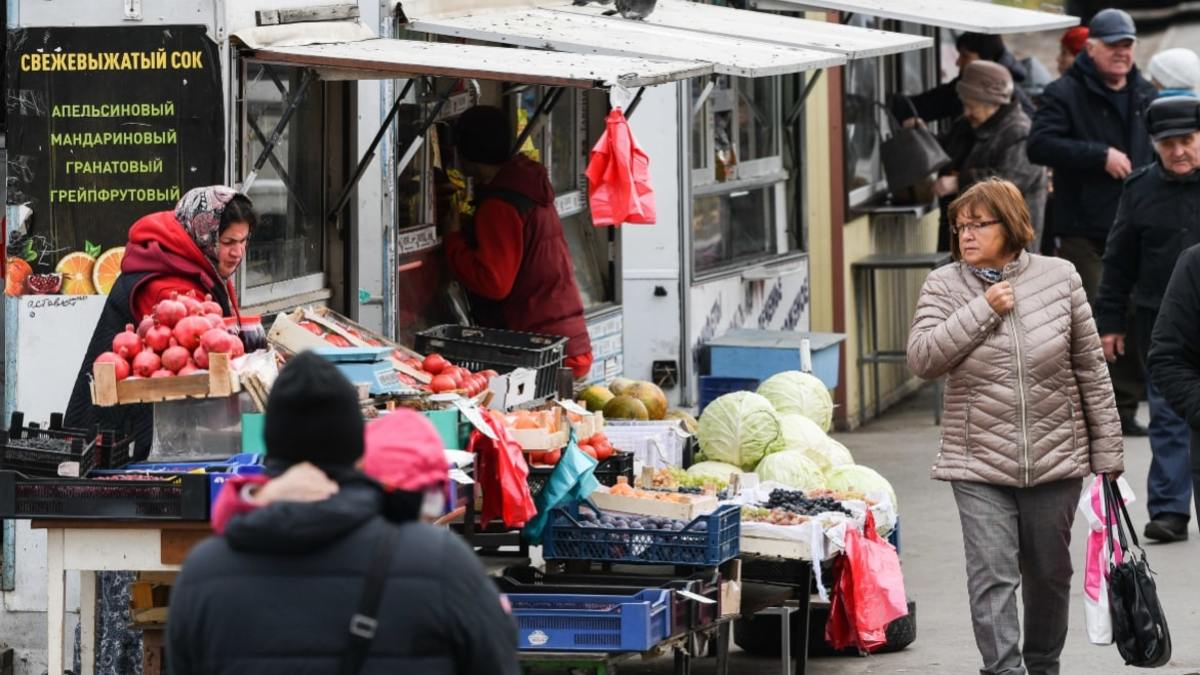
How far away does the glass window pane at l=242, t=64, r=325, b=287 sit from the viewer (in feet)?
25.3

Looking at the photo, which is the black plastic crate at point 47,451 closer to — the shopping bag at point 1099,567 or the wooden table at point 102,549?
the wooden table at point 102,549

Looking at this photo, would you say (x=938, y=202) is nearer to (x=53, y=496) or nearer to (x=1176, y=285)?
(x=1176, y=285)

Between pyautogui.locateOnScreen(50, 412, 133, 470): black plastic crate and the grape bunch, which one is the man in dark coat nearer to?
the grape bunch

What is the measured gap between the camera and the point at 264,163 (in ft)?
24.8

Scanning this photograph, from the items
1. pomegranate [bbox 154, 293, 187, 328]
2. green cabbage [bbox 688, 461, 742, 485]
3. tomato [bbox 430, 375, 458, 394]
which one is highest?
pomegranate [bbox 154, 293, 187, 328]

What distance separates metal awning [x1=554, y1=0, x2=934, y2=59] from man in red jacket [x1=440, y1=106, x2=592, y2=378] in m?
0.71

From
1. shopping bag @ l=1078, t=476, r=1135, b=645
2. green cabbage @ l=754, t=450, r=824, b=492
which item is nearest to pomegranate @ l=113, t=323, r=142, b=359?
shopping bag @ l=1078, t=476, r=1135, b=645

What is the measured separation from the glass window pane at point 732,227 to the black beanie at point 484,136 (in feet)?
7.99

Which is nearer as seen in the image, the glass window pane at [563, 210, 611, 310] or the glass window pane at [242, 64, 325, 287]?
the glass window pane at [242, 64, 325, 287]

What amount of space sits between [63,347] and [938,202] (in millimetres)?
10589

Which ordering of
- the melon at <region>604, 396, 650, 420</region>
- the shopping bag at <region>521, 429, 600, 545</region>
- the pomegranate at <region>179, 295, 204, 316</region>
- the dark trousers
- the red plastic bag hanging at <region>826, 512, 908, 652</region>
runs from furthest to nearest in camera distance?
1. the dark trousers
2. the melon at <region>604, 396, 650, 420</region>
3. the red plastic bag hanging at <region>826, 512, 908, 652</region>
4. the shopping bag at <region>521, 429, 600, 545</region>
5. the pomegranate at <region>179, 295, 204, 316</region>

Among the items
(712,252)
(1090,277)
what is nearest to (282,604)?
(712,252)

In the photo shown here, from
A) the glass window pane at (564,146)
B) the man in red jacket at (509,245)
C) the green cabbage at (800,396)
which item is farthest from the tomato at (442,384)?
the glass window pane at (564,146)

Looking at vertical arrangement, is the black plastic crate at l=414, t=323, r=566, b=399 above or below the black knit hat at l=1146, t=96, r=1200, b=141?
below
